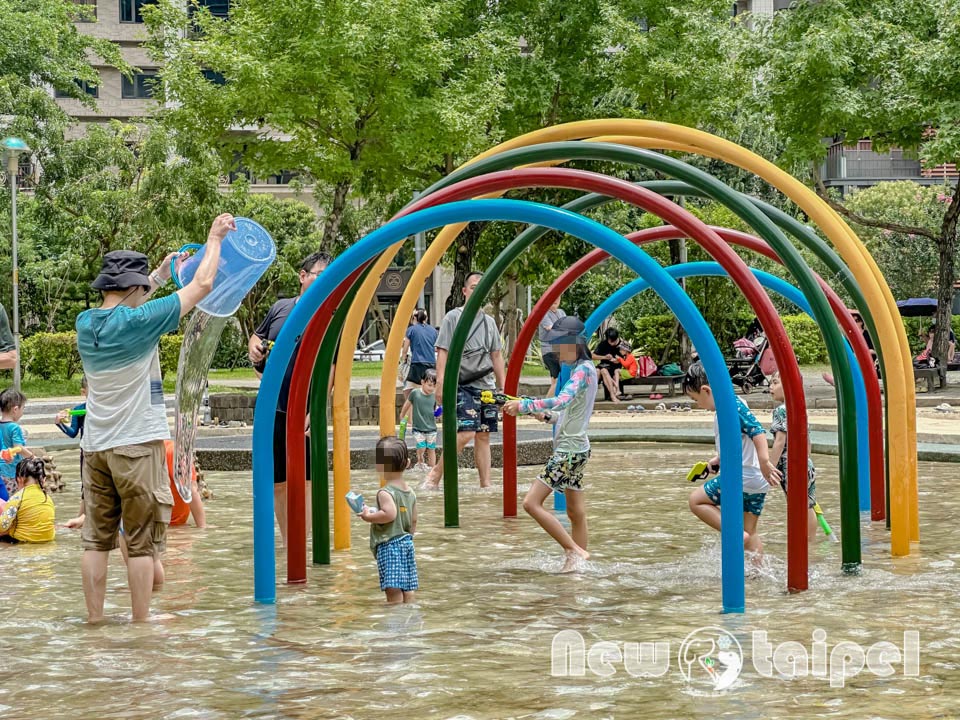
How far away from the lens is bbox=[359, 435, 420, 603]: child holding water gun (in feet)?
22.5

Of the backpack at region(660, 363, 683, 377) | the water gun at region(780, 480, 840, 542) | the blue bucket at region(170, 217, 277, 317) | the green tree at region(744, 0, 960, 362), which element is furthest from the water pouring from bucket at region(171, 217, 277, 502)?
the green tree at region(744, 0, 960, 362)

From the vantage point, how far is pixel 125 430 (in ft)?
21.1

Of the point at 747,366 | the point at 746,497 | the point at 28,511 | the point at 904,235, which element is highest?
the point at 904,235

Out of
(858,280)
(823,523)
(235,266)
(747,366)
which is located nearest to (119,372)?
(235,266)

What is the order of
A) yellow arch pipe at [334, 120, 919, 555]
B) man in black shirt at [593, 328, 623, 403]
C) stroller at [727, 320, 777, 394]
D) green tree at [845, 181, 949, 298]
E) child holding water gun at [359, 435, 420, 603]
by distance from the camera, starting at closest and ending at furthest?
1. child holding water gun at [359, 435, 420, 603]
2. yellow arch pipe at [334, 120, 919, 555]
3. man in black shirt at [593, 328, 623, 403]
4. stroller at [727, 320, 777, 394]
5. green tree at [845, 181, 949, 298]

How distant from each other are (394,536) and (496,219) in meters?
1.80

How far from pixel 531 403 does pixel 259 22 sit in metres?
15.8

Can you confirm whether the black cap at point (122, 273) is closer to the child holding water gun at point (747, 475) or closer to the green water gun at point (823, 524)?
the child holding water gun at point (747, 475)

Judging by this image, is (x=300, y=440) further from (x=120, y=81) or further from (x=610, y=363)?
(x=120, y=81)

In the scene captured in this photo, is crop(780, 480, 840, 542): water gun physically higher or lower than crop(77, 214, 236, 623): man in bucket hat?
lower

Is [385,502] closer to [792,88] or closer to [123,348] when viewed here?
[123,348]

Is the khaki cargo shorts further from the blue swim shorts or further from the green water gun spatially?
the green water gun

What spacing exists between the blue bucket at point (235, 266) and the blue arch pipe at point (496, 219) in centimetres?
33

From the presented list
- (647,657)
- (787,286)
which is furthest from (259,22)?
(647,657)
